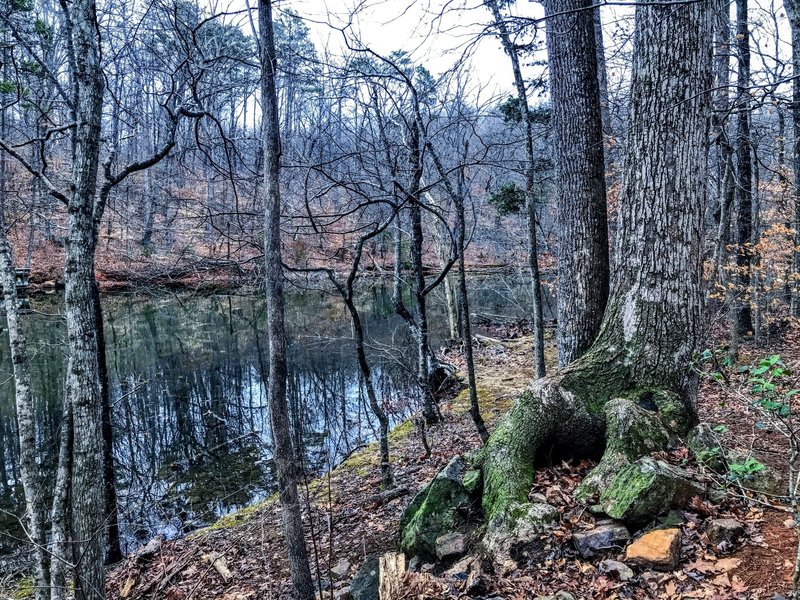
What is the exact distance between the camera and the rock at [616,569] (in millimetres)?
2816

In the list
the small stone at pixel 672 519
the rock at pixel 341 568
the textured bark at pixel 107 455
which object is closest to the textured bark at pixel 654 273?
the small stone at pixel 672 519

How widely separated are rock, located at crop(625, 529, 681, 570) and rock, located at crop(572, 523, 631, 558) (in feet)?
0.35

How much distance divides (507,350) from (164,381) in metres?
9.56

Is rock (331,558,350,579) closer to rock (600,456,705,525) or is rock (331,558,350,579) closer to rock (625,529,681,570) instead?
rock (600,456,705,525)

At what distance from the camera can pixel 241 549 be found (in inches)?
226

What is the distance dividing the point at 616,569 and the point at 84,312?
14.3ft

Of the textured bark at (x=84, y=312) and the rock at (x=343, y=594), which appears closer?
the rock at (x=343, y=594)

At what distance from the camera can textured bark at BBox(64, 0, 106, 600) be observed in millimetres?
4031

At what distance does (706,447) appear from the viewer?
3.49 meters

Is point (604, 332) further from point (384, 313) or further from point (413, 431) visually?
point (384, 313)

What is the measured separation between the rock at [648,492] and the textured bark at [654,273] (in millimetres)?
481

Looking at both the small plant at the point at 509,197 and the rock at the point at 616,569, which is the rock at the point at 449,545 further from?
the small plant at the point at 509,197

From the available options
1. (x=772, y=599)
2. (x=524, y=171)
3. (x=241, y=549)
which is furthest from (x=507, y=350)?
(x=772, y=599)

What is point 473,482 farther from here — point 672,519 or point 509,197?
point 509,197
